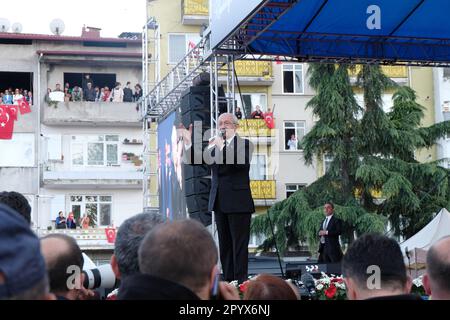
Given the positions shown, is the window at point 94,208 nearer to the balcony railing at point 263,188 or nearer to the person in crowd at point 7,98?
the person in crowd at point 7,98

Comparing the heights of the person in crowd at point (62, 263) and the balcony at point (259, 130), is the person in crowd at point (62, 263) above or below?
below

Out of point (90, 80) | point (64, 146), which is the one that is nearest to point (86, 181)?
point (64, 146)

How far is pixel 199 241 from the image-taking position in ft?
8.25

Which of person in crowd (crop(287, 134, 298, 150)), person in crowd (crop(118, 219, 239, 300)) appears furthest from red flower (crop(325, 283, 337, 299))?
person in crowd (crop(287, 134, 298, 150))

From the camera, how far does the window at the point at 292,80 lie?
33.6 m

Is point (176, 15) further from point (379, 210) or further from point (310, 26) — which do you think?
point (310, 26)

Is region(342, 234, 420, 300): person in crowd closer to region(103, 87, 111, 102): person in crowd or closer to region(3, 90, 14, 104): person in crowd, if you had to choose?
region(3, 90, 14, 104): person in crowd

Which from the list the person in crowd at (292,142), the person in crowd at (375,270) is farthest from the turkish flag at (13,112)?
the person in crowd at (375,270)

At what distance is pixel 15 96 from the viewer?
3072cm

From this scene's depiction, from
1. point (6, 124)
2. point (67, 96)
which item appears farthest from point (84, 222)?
point (67, 96)

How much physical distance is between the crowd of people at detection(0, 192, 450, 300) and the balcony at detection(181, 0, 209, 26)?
1169 inches

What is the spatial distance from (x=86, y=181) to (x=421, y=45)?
22521 millimetres

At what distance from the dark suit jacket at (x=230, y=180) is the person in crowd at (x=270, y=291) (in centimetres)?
445

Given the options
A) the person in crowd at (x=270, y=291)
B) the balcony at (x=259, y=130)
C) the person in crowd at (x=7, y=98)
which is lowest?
the person in crowd at (x=270, y=291)
